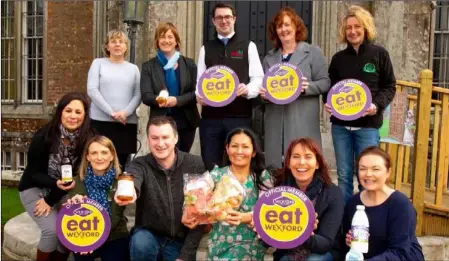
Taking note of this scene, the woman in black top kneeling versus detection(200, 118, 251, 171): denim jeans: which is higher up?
detection(200, 118, 251, 171): denim jeans

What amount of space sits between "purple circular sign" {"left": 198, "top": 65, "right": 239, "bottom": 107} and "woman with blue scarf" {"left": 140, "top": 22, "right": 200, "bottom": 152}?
0.25 meters

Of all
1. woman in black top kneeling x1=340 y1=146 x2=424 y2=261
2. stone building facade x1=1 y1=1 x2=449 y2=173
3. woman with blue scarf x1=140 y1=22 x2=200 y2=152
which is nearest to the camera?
woman in black top kneeling x1=340 y1=146 x2=424 y2=261

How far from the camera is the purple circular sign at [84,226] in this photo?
12.8 feet

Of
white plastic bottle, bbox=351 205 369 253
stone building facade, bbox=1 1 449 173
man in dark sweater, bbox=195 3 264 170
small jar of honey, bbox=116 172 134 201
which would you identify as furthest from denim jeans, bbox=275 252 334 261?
stone building facade, bbox=1 1 449 173

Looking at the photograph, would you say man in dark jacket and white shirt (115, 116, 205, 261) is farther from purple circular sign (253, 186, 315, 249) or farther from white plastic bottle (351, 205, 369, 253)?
white plastic bottle (351, 205, 369, 253)

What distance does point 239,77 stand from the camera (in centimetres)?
478

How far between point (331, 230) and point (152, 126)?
1.43 meters

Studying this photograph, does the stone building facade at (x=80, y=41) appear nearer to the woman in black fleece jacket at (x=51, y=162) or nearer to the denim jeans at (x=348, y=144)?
the denim jeans at (x=348, y=144)

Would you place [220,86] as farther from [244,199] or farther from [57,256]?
[57,256]

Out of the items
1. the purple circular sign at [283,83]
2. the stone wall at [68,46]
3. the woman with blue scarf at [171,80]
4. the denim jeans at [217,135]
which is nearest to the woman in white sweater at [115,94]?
the woman with blue scarf at [171,80]

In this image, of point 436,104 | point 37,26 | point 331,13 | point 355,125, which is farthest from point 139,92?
point 37,26

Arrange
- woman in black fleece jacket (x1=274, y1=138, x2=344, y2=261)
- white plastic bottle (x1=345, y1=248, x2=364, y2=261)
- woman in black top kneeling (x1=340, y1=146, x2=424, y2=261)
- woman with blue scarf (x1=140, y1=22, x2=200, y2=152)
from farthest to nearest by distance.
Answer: woman with blue scarf (x1=140, y1=22, x2=200, y2=152), woman in black fleece jacket (x1=274, y1=138, x2=344, y2=261), woman in black top kneeling (x1=340, y1=146, x2=424, y2=261), white plastic bottle (x1=345, y1=248, x2=364, y2=261)

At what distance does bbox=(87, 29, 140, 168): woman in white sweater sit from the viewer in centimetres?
498

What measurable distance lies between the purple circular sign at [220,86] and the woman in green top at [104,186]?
39.5 inches
